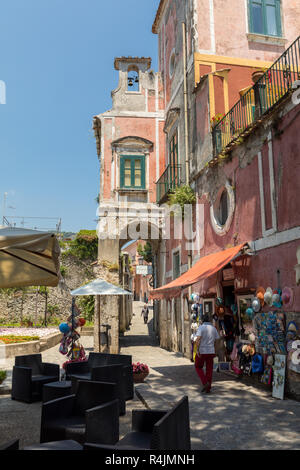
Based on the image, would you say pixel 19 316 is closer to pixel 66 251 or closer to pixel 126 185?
pixel 66 251

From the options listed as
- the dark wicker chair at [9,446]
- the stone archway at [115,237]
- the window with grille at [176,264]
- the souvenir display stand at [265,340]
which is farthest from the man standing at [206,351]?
the stone archway at [115,237]

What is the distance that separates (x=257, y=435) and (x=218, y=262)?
13.0ft

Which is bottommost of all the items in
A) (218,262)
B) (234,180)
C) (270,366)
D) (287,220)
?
(270,366)

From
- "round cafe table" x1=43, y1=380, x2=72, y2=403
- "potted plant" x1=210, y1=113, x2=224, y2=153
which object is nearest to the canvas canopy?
"round cafe table" x1=43, y1=380, x2=72, y2=403

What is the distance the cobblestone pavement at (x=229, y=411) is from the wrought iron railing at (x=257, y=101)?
5.42 m

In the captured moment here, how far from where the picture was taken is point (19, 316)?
24734mm

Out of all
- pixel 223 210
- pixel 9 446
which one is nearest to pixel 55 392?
pixel 9 446

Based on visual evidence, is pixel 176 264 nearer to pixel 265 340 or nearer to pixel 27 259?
pixel 265 340

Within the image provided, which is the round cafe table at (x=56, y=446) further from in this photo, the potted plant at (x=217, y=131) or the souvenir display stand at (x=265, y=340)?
the potted plant at (x=217, y=131)

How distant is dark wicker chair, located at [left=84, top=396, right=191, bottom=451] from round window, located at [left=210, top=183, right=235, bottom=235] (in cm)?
619

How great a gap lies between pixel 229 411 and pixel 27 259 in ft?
13.4

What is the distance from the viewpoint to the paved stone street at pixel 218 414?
4.62 metres
